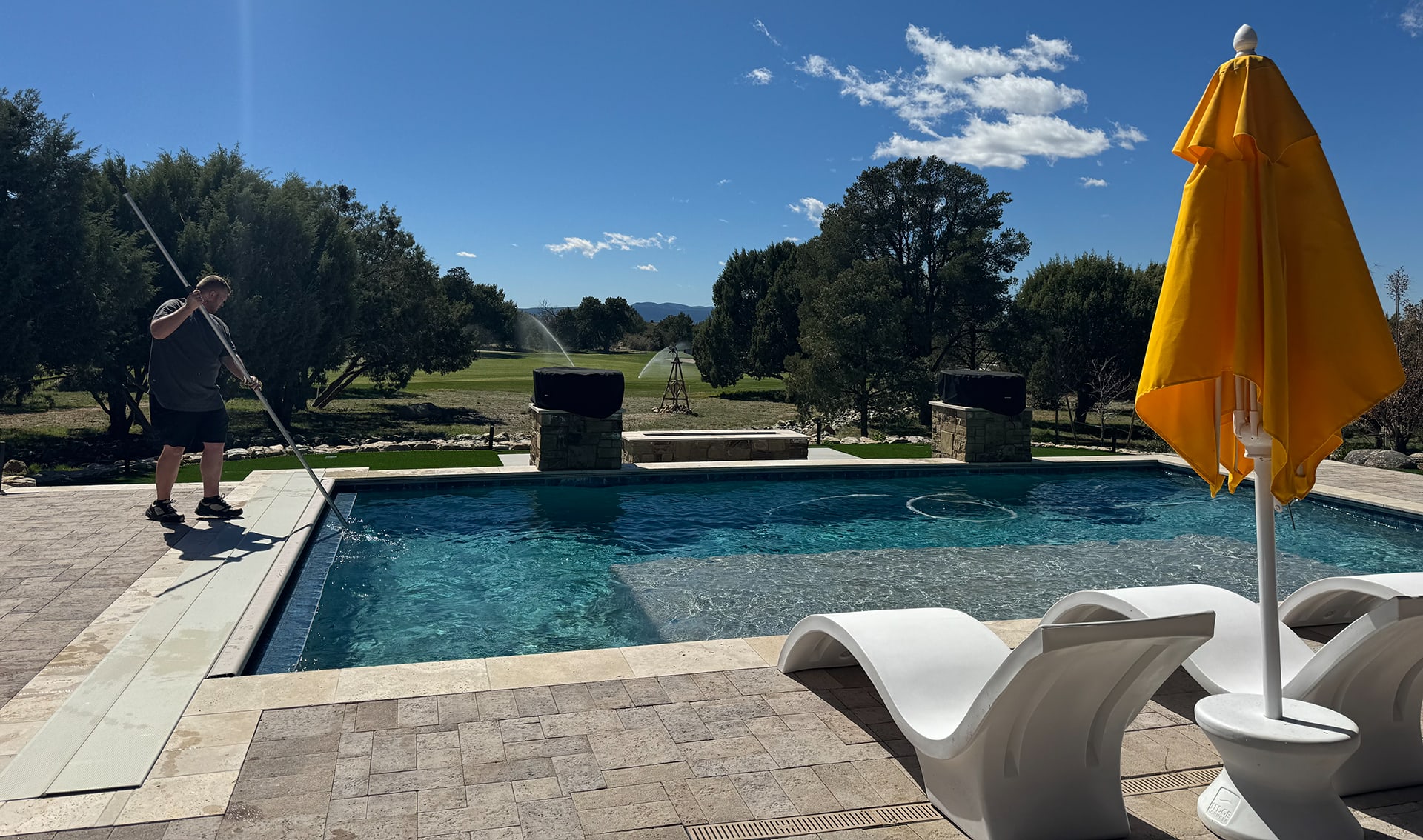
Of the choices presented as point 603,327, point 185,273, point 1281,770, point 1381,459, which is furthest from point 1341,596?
point 603,327

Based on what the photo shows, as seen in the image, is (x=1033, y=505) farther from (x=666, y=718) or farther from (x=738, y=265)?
(x=738, y=265)

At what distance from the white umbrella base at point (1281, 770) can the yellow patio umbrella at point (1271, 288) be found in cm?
13

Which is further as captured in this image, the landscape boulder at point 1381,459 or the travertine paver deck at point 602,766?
the landscape boulder at point 1381,459

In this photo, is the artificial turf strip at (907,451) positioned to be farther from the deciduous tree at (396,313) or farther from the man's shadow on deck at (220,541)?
the deciduous tree at (396,313)

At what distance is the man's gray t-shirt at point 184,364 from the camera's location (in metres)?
7.23

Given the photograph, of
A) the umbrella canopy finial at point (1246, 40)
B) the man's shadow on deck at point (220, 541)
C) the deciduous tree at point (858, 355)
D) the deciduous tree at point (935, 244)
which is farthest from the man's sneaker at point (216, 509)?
the deciduous tree at point (935, 244)

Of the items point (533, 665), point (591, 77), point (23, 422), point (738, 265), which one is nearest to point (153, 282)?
point (23, 422)

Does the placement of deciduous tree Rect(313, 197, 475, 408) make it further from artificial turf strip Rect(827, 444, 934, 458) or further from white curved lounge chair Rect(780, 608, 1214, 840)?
white curved lounge chair Rect(780, 608, 1214, 840)

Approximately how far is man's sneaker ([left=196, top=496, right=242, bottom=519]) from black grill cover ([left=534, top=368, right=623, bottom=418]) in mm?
4276

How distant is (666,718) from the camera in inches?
144

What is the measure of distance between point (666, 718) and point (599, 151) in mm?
31618

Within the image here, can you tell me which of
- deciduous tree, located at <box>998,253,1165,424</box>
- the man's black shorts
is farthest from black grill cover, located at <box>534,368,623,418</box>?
deciduous tree, located at <box>998,253,1165,424</box>

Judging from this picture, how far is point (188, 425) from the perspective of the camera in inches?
290

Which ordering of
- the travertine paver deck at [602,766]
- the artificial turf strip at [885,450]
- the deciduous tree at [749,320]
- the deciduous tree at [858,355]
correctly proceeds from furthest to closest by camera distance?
the deciduous tree at [749,320], the deciduous tree at [858,355], the artificial turf strip at [885,450], the travertine paver deck at [602,766]
